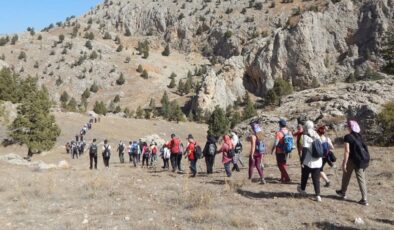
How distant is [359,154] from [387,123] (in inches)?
783

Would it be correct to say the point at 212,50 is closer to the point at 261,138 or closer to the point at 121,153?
the point at 121,153

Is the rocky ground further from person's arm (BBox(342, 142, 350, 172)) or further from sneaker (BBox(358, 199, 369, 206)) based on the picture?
person's arm (BBox(342, 142, 350, 172))

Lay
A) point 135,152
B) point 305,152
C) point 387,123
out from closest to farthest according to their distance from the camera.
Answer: point 305,152
point 135,152
point 387,123

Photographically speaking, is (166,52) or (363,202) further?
(166,52)

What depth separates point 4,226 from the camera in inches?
358

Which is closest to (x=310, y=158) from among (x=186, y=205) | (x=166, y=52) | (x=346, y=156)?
(x=346, y=156)

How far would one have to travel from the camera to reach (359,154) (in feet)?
32.1

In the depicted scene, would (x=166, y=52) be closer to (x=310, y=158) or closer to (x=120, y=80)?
(x=120, y=80)

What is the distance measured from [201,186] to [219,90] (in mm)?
72591

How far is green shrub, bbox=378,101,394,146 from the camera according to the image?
89.8ft

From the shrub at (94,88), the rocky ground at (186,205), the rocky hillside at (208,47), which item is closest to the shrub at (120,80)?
the rocky hillside at (208,47)

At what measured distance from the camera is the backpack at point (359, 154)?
9.77 m

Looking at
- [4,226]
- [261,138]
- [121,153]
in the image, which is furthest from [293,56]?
[4,226]

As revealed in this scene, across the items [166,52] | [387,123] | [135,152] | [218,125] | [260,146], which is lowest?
[260,146]
